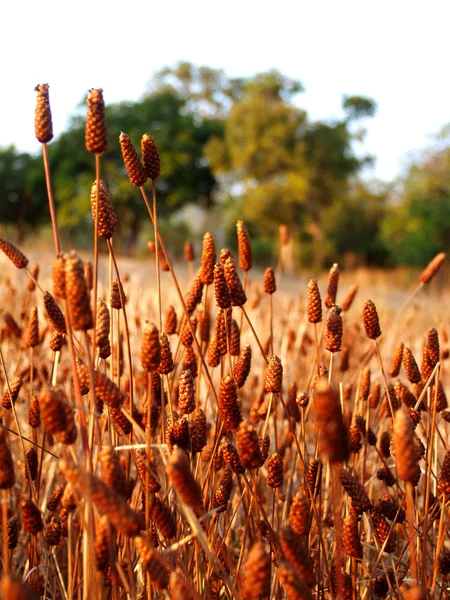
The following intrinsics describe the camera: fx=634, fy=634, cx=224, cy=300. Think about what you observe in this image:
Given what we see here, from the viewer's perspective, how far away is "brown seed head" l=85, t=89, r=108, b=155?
91 centimetres

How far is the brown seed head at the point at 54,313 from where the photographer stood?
1.05 metres

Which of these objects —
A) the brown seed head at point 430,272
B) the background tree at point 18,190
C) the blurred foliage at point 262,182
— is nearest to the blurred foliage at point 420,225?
the blurred foliage at point 262,182

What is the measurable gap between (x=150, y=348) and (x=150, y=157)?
1.27 feet

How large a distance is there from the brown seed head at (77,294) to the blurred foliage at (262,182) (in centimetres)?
1923

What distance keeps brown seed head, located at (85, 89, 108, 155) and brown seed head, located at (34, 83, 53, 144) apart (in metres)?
0.07

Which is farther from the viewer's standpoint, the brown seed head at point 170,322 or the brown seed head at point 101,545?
the brown seed head at point 170,322

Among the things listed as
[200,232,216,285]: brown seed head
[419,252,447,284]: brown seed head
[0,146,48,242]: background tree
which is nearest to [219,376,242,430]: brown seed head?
[200,232,216,285]: brown seed head

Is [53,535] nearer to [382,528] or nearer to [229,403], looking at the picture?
[229,403]

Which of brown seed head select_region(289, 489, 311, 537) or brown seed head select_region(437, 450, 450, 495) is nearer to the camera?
brown seed head select_region(289, 489, 311, 537)

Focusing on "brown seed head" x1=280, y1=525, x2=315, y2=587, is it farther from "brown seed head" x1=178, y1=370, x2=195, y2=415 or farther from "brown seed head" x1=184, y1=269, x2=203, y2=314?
"brown seed head" x1=184, y1=269, x2=203, y2=314

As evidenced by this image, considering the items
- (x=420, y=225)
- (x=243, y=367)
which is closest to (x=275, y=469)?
(x=243, y=367)

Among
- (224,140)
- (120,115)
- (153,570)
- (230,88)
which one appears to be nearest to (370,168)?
(224,140)

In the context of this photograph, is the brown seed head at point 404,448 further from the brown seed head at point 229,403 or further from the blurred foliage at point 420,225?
the blurred foliage at point 420,225

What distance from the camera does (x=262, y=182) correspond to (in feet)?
74.1
